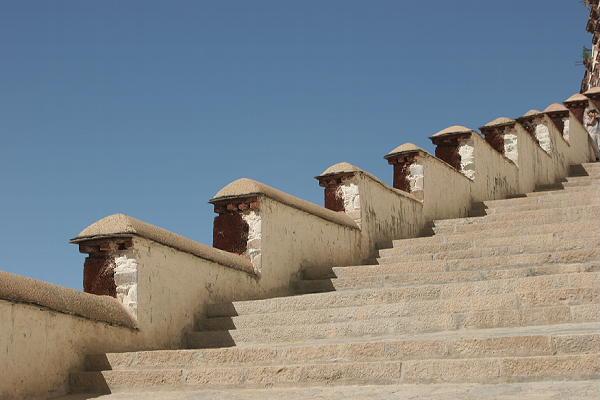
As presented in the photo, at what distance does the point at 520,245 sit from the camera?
1085cm

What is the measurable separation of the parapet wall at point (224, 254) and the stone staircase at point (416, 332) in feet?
1.04

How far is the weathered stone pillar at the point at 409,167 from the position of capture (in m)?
14.4

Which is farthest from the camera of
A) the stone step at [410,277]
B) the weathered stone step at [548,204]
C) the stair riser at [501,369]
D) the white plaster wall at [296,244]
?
the weathered stone step at [548,204]

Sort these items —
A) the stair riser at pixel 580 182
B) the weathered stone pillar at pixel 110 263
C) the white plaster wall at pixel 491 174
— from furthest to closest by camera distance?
1. the stair riser at pixel 580 182
2. the white plaster wall at pixel 491 174
3. the weathered stone pillar at pixel 110 263

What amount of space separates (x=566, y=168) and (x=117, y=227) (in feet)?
53.5

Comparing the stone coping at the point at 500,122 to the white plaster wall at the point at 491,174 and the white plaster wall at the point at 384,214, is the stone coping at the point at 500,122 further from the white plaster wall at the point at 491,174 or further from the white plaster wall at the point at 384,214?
the white plaster wall at the point at 384,214

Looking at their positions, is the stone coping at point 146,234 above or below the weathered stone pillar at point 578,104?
below

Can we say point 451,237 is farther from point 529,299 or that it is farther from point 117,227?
point 117,227

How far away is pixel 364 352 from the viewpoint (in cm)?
704

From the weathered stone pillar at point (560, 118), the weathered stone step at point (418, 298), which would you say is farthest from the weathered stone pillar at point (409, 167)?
the weathered stone pillar at point (560, 118)

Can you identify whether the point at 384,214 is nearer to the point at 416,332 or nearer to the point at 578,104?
the point at 416,332

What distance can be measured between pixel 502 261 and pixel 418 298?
1.83 metres

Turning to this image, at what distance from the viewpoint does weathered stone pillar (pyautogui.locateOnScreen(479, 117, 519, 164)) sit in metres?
18.8

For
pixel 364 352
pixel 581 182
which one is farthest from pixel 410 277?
pixel 581 182
